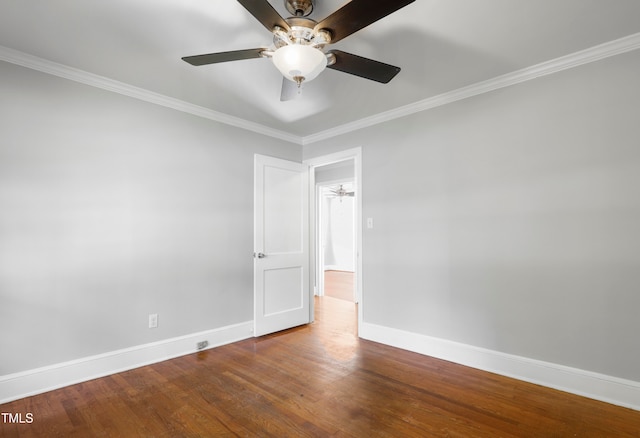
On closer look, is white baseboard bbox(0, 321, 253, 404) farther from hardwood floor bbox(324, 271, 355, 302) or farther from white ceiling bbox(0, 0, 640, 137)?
hardwood floor bbox(324, 271, 355, 302)

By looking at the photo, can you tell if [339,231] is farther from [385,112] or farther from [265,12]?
[265,12]

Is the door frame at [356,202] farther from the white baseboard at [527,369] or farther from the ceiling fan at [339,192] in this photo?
the ceiling fan at [339,192]

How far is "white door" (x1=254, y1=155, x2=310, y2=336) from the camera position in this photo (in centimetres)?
371

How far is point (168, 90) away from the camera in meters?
2.90

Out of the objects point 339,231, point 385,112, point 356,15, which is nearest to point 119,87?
point 356,15

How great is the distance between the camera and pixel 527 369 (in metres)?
2.51

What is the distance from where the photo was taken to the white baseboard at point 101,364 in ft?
7.40

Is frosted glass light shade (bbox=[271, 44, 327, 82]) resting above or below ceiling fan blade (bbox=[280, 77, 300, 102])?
below

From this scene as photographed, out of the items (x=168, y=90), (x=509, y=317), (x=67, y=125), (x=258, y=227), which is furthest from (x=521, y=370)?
(x=67, y=125)

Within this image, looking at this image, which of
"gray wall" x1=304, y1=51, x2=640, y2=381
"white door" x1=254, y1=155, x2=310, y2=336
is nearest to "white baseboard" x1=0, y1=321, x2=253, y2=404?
"white door" x1=254, y1=155, x2=310, y2=336

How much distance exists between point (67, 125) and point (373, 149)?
2927mm

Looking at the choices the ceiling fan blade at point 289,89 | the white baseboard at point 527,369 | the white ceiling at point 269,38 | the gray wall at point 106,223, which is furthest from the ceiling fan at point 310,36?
the white baseboard at point 527,369

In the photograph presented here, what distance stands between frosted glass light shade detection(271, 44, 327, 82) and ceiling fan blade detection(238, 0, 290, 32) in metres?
0.11

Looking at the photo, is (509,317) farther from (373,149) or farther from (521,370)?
(373,149)
